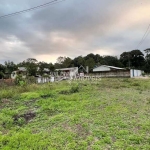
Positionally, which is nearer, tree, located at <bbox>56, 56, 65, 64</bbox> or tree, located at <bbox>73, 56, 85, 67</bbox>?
tree, located at <bbox>73, 56, 85, 67</bbox>

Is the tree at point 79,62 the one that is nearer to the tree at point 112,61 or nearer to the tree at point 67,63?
the tree at point 67,63

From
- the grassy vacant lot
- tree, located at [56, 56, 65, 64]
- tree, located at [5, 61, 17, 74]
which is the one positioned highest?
tree, located at [56, 56, 65, 64]

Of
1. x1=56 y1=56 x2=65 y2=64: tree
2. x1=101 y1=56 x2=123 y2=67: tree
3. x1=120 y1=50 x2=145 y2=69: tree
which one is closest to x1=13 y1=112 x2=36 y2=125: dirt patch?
x1=56 y1=56 x2=65 y2=64: tree

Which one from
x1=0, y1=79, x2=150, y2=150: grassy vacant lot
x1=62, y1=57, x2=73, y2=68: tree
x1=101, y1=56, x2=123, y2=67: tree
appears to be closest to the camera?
x1=0, y1=79, x2=150, y2=150: grassy vacant lot

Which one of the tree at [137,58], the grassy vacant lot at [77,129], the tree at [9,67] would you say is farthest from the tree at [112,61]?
the grassy vacant lot at [77,129]

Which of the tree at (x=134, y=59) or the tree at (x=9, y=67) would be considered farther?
the tree at (x=134, y=59)

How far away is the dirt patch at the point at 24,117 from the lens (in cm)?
367

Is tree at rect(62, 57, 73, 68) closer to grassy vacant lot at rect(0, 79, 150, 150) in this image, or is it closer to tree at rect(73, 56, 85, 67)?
tree at rect(73, 56, 85, 67)

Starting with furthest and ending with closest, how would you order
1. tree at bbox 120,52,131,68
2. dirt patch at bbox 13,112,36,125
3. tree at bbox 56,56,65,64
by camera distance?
1. tree at bbox 56,56,65,64
2. tree at bbox 120,52,131,68
3. dirt patch at bbox 13,112,36,125

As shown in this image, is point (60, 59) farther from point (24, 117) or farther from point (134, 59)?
point (24, 117)

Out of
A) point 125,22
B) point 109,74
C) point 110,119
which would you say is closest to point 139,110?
point 110,119

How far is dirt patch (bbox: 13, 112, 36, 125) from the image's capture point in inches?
144

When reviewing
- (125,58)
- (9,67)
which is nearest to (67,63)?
(9,67)

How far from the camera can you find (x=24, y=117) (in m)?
4.03
